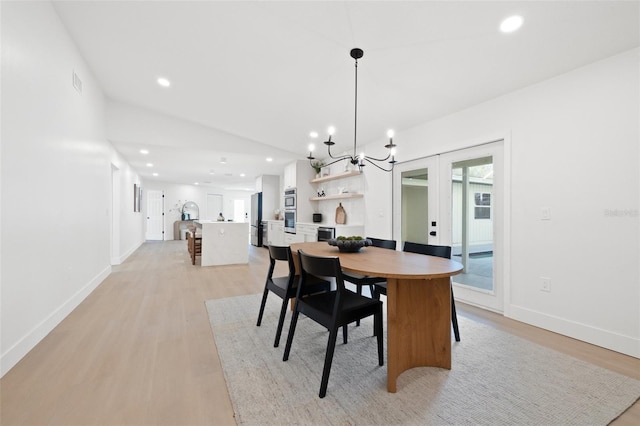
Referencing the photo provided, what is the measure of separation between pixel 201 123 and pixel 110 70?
1.56 m

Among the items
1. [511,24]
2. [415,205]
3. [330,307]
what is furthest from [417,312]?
[415,205]

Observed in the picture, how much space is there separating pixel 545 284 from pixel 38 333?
4.35 metres

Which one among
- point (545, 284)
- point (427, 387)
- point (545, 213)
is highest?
point (545, 213)

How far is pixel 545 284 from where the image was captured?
251 centimetres

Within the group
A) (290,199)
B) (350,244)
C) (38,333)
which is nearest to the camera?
(38,333)

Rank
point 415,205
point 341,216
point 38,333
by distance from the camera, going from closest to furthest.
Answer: point 38,333
point 415,205
point 341,216

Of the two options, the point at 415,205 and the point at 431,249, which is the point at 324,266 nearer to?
the point at 431,249

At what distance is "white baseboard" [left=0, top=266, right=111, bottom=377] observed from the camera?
5.81 ft

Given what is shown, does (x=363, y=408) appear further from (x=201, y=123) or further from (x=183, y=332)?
(x=201, y=123)

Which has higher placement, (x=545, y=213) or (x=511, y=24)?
(x=511, y=24)

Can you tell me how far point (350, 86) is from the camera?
122 inches

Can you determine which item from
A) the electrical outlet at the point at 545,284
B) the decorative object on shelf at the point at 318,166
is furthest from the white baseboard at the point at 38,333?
the decorative object on shelf at the point at 318,166

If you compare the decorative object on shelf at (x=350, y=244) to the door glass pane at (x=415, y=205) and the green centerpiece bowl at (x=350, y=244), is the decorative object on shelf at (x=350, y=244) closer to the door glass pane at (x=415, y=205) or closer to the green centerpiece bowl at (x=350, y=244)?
the green centerpiece bowl at (x=350, y=244)

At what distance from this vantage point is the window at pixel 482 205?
9.95ft
